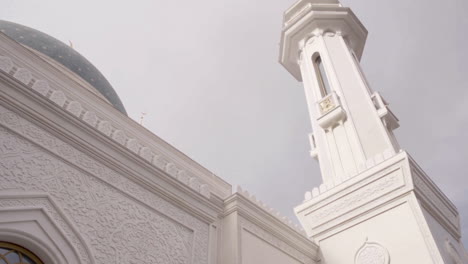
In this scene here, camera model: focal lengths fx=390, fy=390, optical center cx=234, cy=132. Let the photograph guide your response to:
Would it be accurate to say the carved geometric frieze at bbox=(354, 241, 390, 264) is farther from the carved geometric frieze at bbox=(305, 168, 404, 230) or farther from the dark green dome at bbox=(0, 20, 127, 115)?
the dark green dome at bbox=(0, 20, 127, 115)

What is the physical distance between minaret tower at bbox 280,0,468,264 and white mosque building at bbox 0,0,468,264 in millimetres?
12

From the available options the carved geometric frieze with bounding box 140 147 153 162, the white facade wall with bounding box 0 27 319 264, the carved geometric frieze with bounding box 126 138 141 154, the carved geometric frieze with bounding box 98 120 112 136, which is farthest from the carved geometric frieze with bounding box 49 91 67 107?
the carved geometric frieze with bounding box 140 147 153 162

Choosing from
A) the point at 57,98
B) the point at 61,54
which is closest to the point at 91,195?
the point at 57,98

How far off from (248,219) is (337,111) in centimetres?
245

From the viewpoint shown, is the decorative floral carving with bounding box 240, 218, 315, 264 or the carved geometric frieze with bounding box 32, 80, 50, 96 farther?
the decorative floral carving with bounding box 240, 218, 315, 264

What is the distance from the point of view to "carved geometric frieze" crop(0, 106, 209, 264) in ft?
6.35

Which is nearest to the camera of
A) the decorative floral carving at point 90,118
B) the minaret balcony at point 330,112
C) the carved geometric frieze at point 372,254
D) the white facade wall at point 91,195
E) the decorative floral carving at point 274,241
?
the white facade wall at point 91,195

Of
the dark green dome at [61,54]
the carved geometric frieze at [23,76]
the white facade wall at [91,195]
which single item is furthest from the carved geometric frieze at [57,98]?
the dark green dome at [61,54]

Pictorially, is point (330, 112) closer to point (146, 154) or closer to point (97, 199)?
point (146, 154)

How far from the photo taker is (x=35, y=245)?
1809 mm

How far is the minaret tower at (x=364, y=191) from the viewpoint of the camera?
317 cm

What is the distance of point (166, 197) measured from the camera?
2.54 meters

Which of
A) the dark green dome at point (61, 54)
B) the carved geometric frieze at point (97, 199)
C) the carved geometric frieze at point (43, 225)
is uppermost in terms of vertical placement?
the dark green dome at point (61, 54)

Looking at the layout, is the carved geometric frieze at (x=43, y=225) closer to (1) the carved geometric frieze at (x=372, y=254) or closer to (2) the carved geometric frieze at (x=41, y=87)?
(2) the carved geometric frieze at (x=41, y=87)
